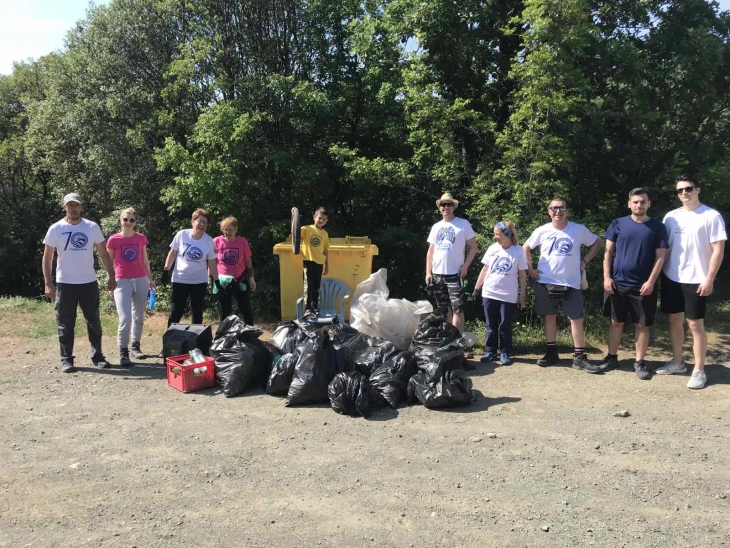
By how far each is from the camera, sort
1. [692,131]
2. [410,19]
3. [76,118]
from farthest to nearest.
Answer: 1. [76,118]
2. [692,131]
3. [410,19]

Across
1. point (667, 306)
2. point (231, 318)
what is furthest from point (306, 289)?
point (667, 306)

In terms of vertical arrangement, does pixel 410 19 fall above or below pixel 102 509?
above

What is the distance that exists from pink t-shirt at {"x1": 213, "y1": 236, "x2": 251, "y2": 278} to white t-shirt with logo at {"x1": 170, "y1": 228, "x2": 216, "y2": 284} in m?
0.21

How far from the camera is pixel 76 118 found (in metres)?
10.5

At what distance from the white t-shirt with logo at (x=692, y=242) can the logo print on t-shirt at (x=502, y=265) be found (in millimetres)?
1487

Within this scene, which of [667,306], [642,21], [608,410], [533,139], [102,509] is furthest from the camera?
[642,21]

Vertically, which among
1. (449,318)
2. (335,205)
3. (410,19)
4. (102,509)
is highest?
(410,19)

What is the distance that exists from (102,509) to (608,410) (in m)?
3.77

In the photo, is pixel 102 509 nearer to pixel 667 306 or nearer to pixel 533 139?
pixel 667 306

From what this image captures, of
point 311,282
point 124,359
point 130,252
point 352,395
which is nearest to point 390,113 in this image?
point 311,282

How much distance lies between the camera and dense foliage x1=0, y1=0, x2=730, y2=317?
26.1 feet

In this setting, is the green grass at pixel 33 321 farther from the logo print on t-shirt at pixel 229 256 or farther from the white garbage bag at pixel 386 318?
the white garbage bag at pixel 386 318

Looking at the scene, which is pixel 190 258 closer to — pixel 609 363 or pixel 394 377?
pixel 394 377

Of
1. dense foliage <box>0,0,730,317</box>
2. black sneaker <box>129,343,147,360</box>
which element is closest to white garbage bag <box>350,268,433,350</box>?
dense foliage <box>0,0,730,317</box>
